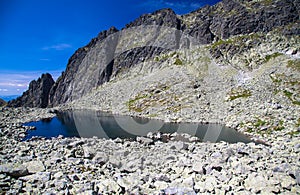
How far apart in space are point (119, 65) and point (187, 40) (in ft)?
189

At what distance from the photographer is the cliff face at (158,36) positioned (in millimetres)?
123562

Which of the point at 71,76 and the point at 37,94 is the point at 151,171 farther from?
the point at 37,94

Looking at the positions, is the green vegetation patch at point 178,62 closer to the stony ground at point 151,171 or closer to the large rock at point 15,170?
the stony ground at point 151,171

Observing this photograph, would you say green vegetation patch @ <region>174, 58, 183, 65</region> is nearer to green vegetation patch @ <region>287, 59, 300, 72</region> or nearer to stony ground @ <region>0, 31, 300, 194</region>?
stony ground @ <region>0, 31, 300, 194</region>

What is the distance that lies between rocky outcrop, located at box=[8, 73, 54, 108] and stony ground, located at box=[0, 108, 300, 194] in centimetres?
15636

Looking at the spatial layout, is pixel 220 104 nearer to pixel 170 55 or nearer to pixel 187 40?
pixel 170 55

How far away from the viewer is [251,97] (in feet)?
211

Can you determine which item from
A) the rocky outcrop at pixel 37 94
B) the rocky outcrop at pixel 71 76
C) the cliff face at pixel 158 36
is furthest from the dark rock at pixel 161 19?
the rocky outcrop at pixel 37 94

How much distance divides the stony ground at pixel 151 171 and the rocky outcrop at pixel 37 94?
513ft

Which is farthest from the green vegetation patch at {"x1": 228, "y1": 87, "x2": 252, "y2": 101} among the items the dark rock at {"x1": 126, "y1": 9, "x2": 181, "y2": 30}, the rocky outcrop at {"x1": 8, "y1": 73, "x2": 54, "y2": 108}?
the rocky outcrop at {"x1": 8, "y1": 73, "x2": 54, "y2": 108}

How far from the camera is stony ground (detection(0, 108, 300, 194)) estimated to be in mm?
16766

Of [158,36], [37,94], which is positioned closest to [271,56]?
[158,36]

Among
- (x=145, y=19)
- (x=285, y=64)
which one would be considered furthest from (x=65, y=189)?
(x=145, y=19)

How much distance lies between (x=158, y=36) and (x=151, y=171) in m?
146
